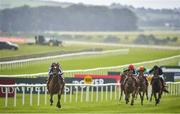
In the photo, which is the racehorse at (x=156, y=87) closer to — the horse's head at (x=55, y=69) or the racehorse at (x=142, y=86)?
Result: the racehorse at (x=142, y=86)

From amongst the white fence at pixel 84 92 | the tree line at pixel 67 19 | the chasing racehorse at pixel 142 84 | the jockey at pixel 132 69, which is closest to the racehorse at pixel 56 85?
the white fence at pixel 84 92

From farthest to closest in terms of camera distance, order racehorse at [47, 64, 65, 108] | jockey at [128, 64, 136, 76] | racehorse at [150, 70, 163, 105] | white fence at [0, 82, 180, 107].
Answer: racehorse at [150, 70, 163, 105] → jockey at [128, 64, 136, 76] → racehorse at [47, 64, 65, 108] → white fence at [0, 82, 180, 107]

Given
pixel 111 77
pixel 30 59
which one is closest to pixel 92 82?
pixel 111 77

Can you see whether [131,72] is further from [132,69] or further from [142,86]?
[142,86]

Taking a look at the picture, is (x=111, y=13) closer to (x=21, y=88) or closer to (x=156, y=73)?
(x=156, y=73)

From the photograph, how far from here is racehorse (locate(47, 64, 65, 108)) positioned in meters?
13.9

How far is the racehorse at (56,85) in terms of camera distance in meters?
13.9

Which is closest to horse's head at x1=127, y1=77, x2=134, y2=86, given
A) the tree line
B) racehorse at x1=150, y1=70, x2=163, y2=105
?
racehorse at x1=150, y1=70, x2=163, y2=105

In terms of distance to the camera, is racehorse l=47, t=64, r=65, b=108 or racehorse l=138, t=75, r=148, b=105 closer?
racehorse l=47, t=64, r=65, b=108

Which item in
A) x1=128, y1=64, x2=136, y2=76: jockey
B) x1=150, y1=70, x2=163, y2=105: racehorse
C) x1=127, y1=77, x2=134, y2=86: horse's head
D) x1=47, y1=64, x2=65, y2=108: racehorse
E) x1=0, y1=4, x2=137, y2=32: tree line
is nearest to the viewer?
x1=47, y1=64, x2=65, y2=108: racehorse

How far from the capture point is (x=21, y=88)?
13.8 metres

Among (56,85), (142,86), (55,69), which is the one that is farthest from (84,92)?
(142,86)

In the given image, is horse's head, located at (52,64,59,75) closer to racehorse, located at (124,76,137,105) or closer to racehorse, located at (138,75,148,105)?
racehorse, located at (124,76,137,105)

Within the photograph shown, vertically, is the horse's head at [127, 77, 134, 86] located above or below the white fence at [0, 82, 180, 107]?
above
